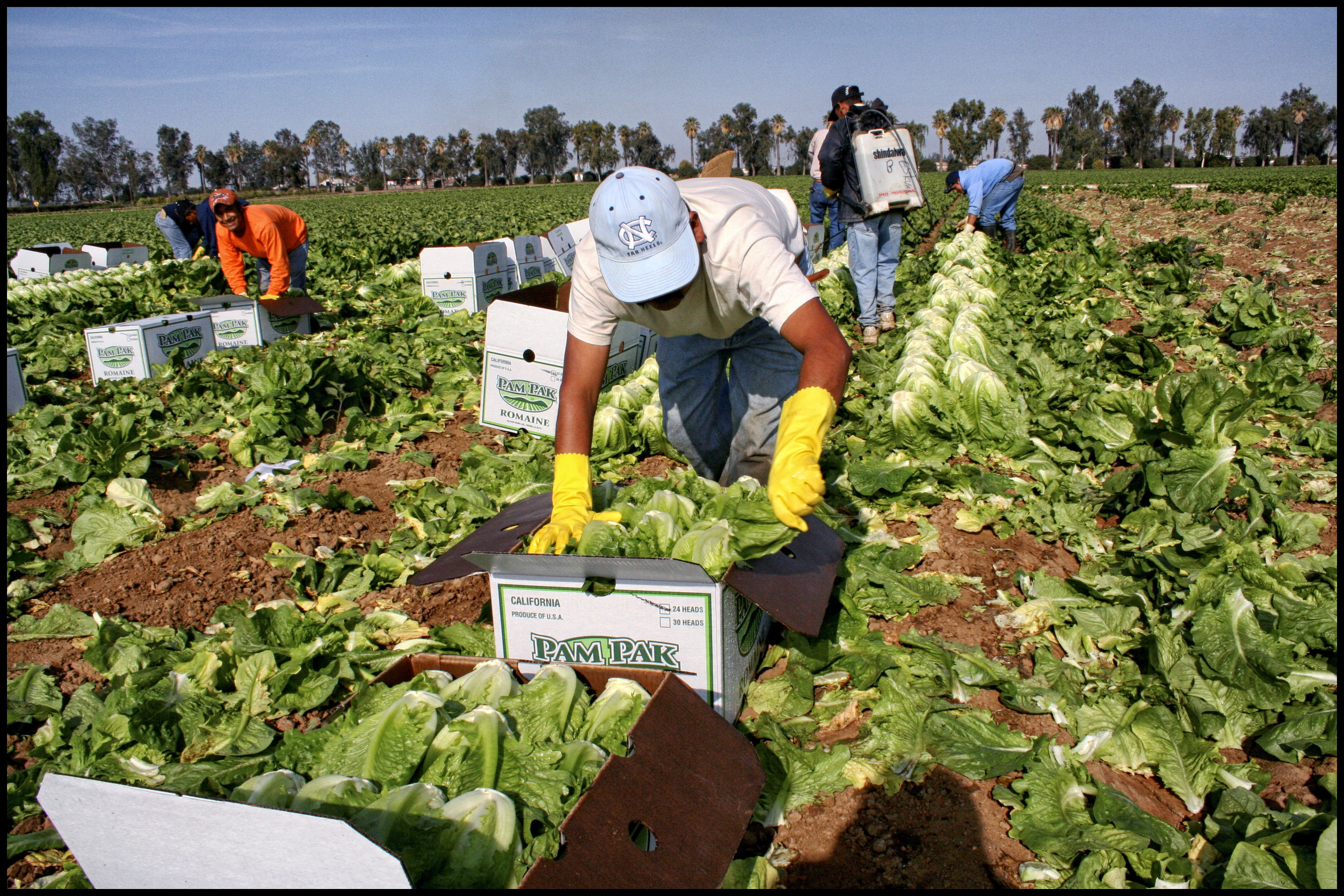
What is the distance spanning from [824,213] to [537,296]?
864 cm

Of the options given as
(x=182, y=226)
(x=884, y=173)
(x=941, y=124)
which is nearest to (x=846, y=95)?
(x=884, y=173)

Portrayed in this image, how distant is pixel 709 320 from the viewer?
3652 mm

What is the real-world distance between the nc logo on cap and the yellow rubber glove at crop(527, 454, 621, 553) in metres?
0.95

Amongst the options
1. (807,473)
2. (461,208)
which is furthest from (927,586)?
(461,208)

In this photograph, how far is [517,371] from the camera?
619 centimetres

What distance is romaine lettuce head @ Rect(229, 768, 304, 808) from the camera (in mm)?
2035

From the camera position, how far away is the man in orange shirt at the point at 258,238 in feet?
30.6

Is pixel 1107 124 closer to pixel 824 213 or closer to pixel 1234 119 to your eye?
pixel 1234 119

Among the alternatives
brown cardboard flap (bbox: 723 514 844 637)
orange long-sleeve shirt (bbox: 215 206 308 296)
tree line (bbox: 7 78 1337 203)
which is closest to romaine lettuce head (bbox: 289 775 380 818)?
brown cardboard flap (bbox: 723 514 844 637)

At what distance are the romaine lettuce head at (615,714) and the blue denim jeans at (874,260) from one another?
6926 millimetres

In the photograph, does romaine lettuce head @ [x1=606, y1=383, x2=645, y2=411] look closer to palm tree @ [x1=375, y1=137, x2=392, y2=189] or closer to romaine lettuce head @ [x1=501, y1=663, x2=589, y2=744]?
romaine lettuce head @ [x1=501, y1=663, x2=589, y2=744]

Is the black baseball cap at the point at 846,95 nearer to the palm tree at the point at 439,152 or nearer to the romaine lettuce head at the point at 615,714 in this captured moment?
the romaine lettuce head at the point at 615,714

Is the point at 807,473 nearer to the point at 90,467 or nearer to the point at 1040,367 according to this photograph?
the point at 1040,367

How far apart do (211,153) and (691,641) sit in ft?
463
